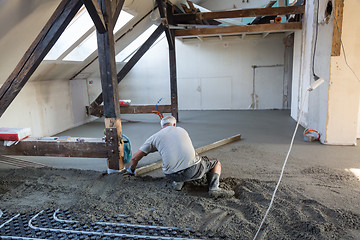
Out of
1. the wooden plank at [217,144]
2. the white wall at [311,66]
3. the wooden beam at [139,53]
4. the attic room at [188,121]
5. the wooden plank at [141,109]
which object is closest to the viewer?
the attic room at [188,121]

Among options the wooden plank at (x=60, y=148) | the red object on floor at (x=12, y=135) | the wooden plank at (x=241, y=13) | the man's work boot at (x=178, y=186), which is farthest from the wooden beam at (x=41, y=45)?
the wooden plank at (x=241, y=13)

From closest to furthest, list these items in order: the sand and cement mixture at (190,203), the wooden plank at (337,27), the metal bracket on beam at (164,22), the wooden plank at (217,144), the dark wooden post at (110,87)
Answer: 1. the sand and cement mixture at (190,203)
2. the dark wooden post at (110,87)
3. the wooden plank at (337,27)
4. the wooden plank at (217,144)
5. the metal bracket on beam at (164,22)

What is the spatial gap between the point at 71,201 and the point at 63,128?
3890mm

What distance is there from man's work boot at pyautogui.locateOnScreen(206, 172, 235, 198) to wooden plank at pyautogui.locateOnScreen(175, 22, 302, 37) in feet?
13.7

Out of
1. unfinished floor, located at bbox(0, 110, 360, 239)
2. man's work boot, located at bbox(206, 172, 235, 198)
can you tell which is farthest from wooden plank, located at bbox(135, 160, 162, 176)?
man's work boot, located at bbox(206, 172, 235, 198)

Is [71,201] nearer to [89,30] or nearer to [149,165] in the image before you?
[149,165]

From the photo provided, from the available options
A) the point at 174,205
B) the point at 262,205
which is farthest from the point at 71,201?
the point at 262,205

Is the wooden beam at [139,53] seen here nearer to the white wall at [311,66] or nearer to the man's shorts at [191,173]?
the white wall at [311,66]

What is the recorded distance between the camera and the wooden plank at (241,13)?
17.6 feet

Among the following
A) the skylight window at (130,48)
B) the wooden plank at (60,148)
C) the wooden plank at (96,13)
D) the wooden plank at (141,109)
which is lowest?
the wooden plank at (60,148)

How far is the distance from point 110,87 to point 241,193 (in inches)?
70.7

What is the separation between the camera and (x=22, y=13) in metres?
2.84

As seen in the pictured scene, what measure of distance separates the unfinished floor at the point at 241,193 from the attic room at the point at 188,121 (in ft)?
0.05

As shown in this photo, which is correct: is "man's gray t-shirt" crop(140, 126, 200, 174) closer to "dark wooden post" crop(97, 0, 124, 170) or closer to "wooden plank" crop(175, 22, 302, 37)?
"dark wooden post" crop(97, 0, 124, 170)
